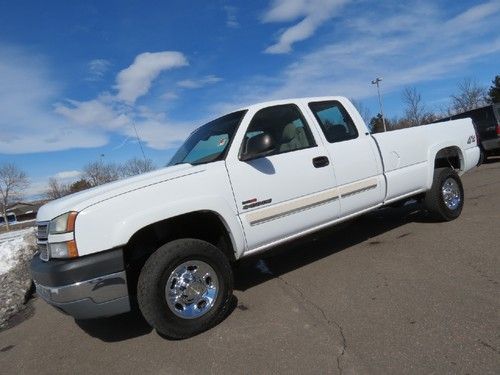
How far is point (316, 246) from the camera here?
20.5 ft

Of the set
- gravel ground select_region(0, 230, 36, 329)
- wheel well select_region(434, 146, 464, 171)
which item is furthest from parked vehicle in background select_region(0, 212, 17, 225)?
wheel well select_region(434, 146, 464, 171)

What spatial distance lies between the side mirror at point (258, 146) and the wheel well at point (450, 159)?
3.54 m

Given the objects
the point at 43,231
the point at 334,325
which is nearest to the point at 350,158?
the point at 334,325

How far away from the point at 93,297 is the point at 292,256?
3175mm

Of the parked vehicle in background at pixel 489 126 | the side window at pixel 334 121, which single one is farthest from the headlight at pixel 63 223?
the parked vehicle in background at pixel 489 126

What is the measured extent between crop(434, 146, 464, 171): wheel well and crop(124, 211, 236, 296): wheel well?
389 cm

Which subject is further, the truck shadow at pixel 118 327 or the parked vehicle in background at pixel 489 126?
the parked vehicle in background at pixel 489 126

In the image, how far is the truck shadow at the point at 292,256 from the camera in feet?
14.4

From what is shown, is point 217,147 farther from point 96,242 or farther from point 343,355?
point 343,355

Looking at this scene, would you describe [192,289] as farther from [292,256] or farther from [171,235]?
[292,256]

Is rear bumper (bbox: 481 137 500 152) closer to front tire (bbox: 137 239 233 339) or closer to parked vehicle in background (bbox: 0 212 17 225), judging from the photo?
front tire (bbox: 137 239 233 339)

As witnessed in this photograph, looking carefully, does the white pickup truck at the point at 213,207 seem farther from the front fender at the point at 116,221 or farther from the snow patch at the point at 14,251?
the snow patch at the point at 14,251

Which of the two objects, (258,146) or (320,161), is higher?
(258,146)

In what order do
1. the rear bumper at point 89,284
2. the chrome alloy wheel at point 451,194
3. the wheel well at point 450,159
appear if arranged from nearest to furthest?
the rear bumper at point 89,284 → the chrome alloy wheel at point 451,194 → the wheel well at point 450,159
